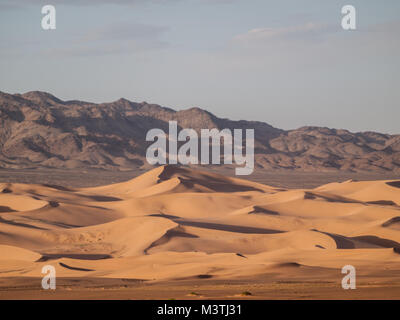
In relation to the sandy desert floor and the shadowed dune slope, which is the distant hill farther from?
the sandy desert floor

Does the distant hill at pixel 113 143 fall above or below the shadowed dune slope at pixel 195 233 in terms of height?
above

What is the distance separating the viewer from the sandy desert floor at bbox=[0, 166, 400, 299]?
11971 millimetres

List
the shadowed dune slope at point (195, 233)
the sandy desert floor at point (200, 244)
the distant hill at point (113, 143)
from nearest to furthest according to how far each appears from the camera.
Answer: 1. the sandy desert floor at point (200, 244)
2. the shadowed dune slope at point (195, 233)
3. the distant hill at point (113, 143)

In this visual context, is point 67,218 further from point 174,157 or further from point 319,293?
point 174,157

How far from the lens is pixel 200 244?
69.3 feet

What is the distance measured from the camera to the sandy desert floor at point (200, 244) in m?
12.0

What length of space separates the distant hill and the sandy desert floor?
216 feet

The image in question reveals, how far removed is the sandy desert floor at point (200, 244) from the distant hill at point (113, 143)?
65925 mm

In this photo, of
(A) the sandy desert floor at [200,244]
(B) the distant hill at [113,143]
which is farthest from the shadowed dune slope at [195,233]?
(B) the distant hill at [113,143]

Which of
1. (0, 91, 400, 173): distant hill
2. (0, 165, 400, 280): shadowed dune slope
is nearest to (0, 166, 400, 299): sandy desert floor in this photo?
(0, 165, 400, 280): shadowed dune slope

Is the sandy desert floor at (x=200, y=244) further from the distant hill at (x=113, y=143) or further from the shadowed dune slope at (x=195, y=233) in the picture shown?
the distant hill at (x=113, y=143)

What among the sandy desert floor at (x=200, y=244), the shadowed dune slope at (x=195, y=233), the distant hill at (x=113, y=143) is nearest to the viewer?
the sandy desert floor at (x=200, y=244)
